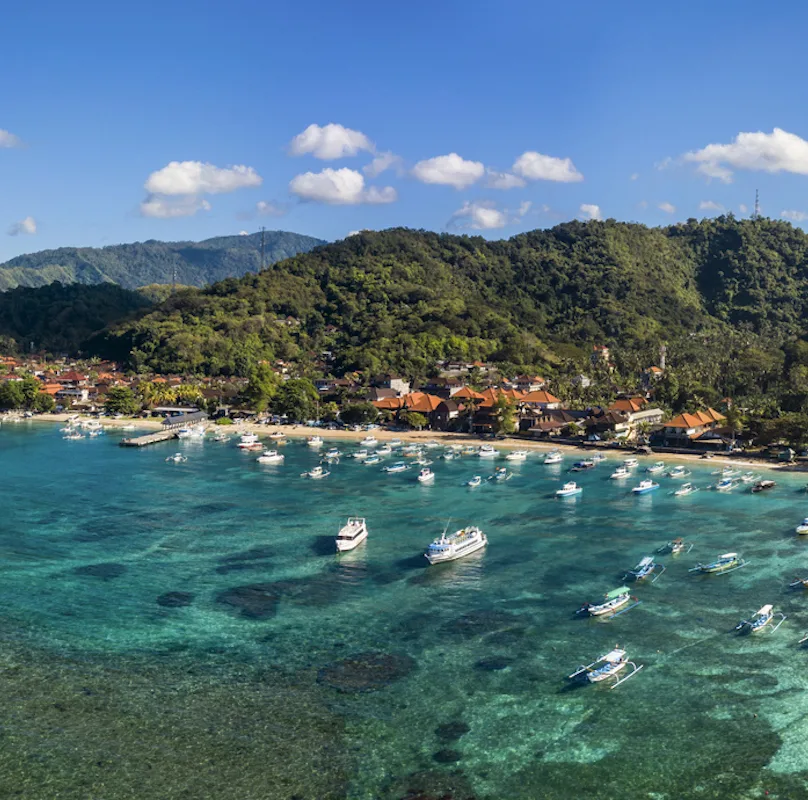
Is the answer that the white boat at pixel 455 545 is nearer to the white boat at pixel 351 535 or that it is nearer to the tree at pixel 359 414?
the white boat at pixel 351 535

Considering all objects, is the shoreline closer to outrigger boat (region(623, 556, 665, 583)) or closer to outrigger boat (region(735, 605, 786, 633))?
outrigger boat (region(623, 556, 665, 583))

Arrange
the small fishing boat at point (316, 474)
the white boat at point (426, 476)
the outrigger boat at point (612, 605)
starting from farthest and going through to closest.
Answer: the small fishing boat at point (316, 474) < the white boat at point (426, 476) < the outrigger boat at point (612, 605)

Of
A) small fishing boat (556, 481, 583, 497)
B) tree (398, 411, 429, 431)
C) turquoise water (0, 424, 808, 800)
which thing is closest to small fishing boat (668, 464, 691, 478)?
small fishing boat (556, 481, 583, 497)

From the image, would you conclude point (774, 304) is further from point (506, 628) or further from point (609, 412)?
point (506, 628)

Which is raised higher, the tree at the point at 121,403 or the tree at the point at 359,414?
the tree at the point at 121,403

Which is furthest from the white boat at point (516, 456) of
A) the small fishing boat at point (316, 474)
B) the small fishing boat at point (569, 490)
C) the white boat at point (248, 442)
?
the white boat at point (248, 442)

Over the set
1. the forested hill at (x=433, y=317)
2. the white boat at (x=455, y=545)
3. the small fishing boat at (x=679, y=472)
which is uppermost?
the forested hill at (x=433, y=317)

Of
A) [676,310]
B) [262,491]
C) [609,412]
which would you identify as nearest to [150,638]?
[262,491]
